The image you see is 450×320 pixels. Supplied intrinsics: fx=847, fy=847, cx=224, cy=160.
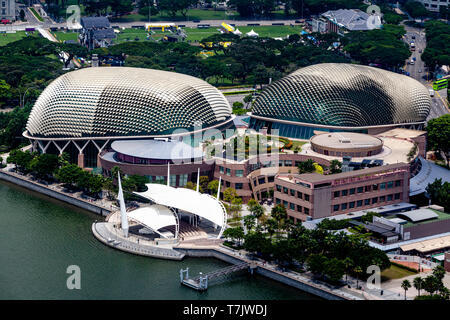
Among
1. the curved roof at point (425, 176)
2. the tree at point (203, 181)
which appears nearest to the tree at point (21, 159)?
the tree at point (203, 181)

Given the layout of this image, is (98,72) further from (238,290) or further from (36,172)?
(238,290)

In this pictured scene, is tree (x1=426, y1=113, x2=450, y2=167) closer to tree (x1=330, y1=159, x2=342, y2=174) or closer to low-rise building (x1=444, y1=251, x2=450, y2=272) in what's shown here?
tree (x1=330, y1=159, x2=342, y2=174)

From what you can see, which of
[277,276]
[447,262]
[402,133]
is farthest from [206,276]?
[402,133]

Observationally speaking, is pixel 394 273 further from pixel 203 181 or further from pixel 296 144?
pixel 296 144

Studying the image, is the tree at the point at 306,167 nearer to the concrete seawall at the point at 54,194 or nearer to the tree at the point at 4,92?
the concrete seawall at the point at 54,194

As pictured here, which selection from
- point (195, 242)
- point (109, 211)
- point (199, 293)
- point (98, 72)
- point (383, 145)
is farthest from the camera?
point (98, 72)

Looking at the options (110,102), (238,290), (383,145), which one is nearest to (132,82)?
(110,102)
